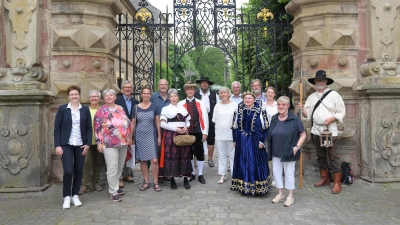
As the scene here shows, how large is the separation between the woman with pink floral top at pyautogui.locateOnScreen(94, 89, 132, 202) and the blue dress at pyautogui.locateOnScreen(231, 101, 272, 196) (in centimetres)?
179

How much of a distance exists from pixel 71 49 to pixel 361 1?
545 centimetres

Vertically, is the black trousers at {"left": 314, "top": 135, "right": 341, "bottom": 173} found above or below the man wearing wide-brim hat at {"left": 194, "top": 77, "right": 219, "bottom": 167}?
below

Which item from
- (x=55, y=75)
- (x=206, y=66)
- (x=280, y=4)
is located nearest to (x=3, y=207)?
(x=55, y=75)

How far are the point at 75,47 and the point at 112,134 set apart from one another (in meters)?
2.25

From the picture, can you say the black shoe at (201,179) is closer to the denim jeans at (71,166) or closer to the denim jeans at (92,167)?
the denim jeans at (92,167)

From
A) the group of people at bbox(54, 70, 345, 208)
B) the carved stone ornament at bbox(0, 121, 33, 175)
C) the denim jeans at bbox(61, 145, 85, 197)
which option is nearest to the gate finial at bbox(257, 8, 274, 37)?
the group of people at bbox(54, 70, 345, 208)

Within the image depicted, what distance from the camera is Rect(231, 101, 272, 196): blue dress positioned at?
19.7ft

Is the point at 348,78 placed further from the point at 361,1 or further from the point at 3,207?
the point at 3,207

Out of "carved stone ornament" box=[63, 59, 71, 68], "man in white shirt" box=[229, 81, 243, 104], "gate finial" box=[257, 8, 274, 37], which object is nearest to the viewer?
"carved stone ornament" box=[63, 59, 71, 68]

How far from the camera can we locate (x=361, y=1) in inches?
288

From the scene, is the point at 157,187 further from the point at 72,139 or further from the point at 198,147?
the point at 72,139

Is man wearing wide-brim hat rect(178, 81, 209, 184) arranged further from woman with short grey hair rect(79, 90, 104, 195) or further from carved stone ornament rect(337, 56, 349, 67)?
carved stone ornament rect(337, 56, 349, 67)

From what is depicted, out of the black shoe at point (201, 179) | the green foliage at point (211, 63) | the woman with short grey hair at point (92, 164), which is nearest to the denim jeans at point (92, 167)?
the woman with short grey hair at point (92, 164)

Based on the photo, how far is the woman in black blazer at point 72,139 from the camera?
A: 559 centimetres
